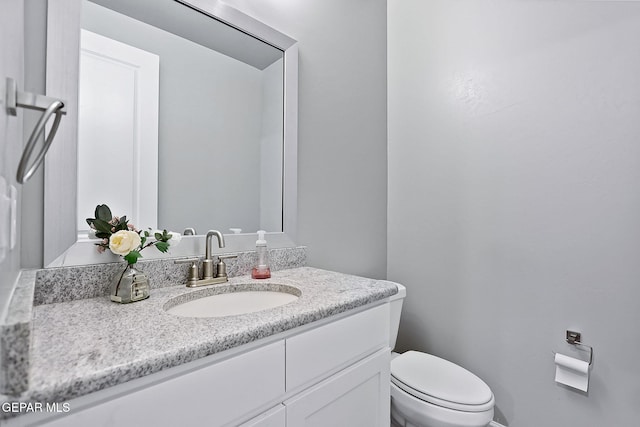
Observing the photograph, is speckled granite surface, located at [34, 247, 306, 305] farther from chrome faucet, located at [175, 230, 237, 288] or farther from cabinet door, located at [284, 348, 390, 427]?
cabinet door, located at [284, 348, 390, 427]

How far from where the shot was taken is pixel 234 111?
1.25 metres

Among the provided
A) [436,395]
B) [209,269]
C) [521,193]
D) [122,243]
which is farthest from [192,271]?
[521,193]

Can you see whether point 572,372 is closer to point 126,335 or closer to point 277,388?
point 277,388

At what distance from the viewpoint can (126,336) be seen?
58cm

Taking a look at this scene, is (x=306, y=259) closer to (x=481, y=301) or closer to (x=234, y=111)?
(x=234, y=111)

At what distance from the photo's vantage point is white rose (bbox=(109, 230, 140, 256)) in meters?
0.78

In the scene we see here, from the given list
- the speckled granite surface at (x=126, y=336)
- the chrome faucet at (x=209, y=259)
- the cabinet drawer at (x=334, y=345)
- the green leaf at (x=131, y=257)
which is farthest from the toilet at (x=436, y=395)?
the green leaf at (x=131, y=257)

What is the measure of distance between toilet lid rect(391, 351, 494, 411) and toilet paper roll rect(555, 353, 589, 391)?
13.1 inches

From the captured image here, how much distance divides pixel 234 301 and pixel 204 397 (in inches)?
18.2

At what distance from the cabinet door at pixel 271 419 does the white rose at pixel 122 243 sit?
51 centimetres

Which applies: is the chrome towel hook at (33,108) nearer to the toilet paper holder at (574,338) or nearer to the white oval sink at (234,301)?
the white oval sink at (234,301)

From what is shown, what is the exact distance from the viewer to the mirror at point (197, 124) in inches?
35.8

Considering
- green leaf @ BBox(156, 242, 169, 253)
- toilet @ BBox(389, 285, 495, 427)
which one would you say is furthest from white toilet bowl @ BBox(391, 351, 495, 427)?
green leaf @ BBox(156, 242, 169, 253)

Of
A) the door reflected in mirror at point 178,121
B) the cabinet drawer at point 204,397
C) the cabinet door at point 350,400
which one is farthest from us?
the door reflected in mirror at point 178,121
